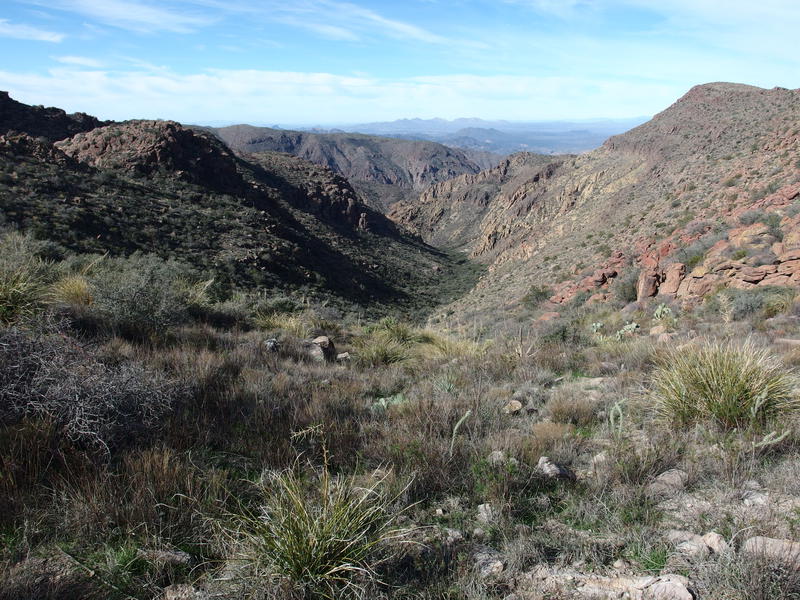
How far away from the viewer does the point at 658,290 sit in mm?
11367

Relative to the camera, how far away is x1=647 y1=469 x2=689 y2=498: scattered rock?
2.71 metres

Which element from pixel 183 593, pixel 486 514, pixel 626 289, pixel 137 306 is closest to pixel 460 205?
pixel 626 289

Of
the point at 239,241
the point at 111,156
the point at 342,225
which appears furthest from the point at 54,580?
the point at 342,225

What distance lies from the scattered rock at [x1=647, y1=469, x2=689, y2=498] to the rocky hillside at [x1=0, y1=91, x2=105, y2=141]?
46080mm

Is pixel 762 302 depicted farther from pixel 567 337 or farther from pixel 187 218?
pixel 187 218

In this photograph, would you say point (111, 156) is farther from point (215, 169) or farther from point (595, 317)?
point (595, 317)

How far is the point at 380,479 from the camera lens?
9.21 ft

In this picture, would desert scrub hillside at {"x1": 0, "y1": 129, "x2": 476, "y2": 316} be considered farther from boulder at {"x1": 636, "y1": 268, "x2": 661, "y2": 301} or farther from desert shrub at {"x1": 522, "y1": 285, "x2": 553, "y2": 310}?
boulder at {"x1": 636, "y1": 268, "x2": 661, "y2": 301}

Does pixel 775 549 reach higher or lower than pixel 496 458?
higher

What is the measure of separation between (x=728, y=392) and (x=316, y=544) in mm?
3404

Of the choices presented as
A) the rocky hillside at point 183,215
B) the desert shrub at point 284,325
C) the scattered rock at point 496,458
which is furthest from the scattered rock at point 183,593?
the rocky hillside at point 183,215

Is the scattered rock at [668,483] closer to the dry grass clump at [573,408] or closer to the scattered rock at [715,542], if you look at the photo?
the scattered rock at [715,542]

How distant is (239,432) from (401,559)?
69.7 inches

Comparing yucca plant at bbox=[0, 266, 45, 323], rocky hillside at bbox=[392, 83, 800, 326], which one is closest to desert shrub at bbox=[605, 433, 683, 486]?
yucca plant at bbox=[0, 266, 45, 323]
